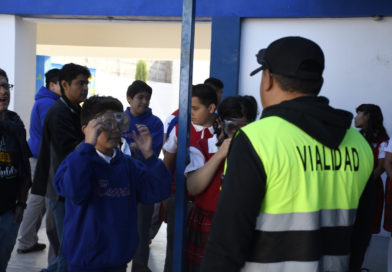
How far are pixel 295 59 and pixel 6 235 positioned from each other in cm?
247

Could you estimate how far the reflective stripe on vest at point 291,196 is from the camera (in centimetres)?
143

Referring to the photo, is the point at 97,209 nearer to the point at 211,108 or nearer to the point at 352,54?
the point at 211,108

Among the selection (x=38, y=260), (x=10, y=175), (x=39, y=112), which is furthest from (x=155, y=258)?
(x=10, y=175)

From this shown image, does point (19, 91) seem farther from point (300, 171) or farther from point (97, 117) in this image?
point (300, 171)

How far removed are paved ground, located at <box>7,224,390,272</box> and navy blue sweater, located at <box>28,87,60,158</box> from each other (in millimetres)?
1077

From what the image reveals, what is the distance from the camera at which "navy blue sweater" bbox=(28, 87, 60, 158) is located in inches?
176

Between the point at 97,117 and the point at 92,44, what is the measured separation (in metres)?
8.38

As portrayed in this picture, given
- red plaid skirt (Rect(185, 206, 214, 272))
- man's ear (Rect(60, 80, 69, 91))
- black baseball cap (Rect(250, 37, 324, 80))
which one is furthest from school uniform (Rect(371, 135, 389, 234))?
black baseball cap (Rect(250, 37, 324, 80))

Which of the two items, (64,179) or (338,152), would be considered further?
(64,179)

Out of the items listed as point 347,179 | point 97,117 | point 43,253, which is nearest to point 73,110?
point 97,117

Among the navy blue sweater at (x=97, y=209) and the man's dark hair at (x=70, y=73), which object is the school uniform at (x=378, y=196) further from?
the man's dark hair at (x=70, y=73)

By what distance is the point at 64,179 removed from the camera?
7.29 feet

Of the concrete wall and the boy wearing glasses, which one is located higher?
the concrete wall

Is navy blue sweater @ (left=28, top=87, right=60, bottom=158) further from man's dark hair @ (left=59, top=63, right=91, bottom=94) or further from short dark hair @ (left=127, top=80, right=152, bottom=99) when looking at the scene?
man's dark hair @ (left=59, top=63, right=91, bottom=94)
